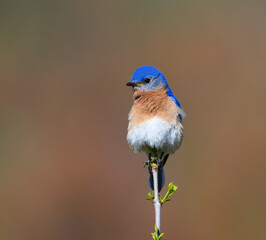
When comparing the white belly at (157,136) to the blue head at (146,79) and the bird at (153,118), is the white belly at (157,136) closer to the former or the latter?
the bird at (153,118)

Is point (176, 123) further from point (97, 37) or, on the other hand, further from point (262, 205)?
point (97, 37)

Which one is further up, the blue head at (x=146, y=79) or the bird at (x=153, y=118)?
the blue head at (x=146, y=79)

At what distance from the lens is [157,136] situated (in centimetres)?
374

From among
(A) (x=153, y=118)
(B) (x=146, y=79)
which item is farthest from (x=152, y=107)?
(B) (x=146, y=79)

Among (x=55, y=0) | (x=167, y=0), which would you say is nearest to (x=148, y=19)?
(x=167, y=0)

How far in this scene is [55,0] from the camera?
8.42m

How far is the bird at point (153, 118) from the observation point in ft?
12.4

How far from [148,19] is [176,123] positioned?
498 cm

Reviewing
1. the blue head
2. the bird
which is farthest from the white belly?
the blue head

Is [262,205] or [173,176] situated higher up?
[173,176]

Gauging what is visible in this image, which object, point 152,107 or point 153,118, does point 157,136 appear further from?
point 152,107

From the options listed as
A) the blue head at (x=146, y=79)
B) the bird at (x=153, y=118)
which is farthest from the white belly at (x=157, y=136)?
the blue head at (x=146, y=79)

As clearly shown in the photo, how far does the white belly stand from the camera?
12.3 ft

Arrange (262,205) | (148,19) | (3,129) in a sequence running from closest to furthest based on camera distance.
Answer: (262,205) → (3,129) → (148,19)
